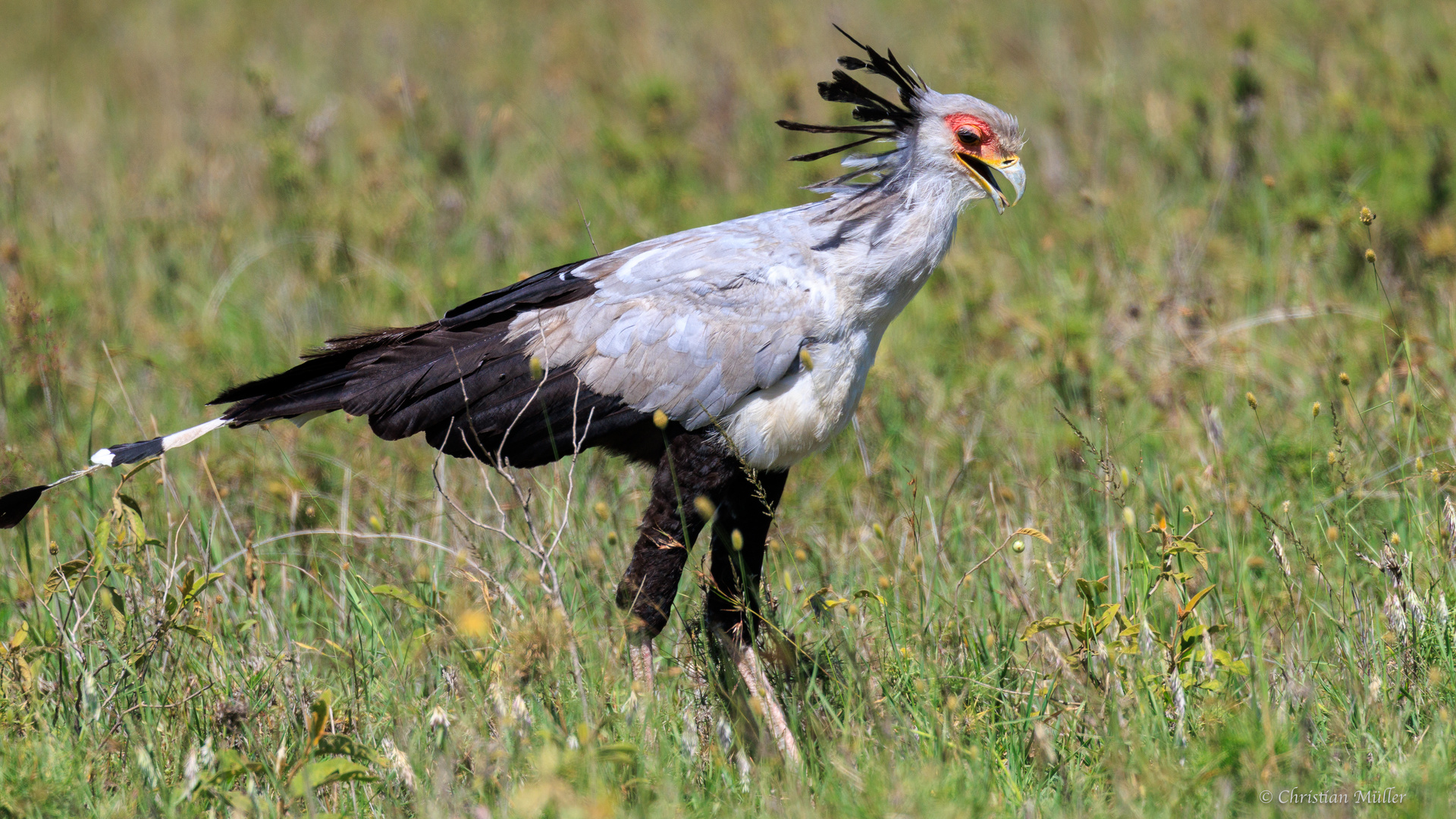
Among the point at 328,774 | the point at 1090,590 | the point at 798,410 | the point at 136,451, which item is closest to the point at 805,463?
the point at 798,410

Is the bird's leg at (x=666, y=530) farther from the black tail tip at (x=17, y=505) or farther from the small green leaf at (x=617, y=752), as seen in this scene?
the black tail tip at (x=17, y=505)

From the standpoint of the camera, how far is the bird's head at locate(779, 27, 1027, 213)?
12.6 feet

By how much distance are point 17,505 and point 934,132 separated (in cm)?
291

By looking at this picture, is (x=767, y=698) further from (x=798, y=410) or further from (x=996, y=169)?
(x=996, y=169)

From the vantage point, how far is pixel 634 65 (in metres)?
9.28

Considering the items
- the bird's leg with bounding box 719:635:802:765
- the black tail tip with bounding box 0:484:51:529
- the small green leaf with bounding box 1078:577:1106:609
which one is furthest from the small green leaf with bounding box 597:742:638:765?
the black tail tip with bounding box 0:484:51:529

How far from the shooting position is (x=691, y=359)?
3629 millimetres

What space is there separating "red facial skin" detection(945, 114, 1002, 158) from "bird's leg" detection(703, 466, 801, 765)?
1.15 meters

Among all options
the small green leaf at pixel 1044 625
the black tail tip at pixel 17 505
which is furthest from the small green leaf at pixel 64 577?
the small green leaf at pixel 1044 625

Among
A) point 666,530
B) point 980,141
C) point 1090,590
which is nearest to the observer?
point 1090,590

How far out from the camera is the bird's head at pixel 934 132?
383cm

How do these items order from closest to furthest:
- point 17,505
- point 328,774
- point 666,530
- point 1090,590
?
1. point 328,774
2. point 1090,590
3. point 17,505
4. point 666,530

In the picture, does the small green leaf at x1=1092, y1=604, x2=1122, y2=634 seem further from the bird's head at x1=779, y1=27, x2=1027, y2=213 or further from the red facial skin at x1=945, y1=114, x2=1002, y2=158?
the red facial skin at x1=945, y1=114, x2=1002, y2=158

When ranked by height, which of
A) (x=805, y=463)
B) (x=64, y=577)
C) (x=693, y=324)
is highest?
(x=693, y=324)
